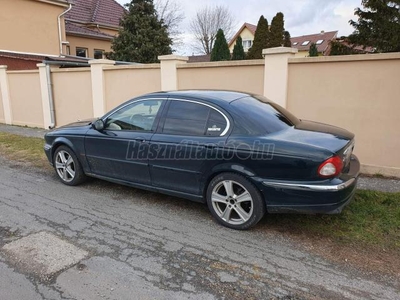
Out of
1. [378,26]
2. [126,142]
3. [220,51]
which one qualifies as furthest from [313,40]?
[126,142]

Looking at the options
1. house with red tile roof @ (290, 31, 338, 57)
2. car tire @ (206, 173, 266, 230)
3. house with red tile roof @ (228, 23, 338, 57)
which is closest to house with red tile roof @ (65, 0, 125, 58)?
car tire @ (206, 173, 266, 230)

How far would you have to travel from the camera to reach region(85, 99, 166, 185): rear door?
423cm

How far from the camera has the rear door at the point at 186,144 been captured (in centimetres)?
368

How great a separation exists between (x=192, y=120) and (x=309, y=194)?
1.66 m

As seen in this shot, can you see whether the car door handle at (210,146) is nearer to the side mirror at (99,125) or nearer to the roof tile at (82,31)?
the side mirror at (99,125)

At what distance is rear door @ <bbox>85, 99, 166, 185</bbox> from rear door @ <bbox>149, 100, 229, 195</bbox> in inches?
6.6

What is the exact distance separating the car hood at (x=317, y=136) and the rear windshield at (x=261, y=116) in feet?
0.44

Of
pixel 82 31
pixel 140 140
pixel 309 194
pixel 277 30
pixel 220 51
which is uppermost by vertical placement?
pixel 277 30

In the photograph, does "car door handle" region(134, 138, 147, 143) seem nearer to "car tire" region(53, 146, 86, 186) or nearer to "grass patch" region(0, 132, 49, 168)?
"car tire" region(53, 146, 86, 186)

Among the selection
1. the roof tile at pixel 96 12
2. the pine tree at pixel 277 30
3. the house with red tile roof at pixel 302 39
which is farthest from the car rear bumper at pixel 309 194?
the house with red tile roof at pixel 302 39

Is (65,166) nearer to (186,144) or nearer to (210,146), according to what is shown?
(186,144)

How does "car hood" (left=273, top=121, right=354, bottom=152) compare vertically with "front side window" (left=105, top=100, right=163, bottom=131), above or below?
below

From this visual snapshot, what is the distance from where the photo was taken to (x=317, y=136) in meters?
3.54

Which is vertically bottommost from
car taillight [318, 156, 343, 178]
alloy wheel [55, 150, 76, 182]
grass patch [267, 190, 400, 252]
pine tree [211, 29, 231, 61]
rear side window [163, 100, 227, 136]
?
grass patch [267, 190, 400, 252]
